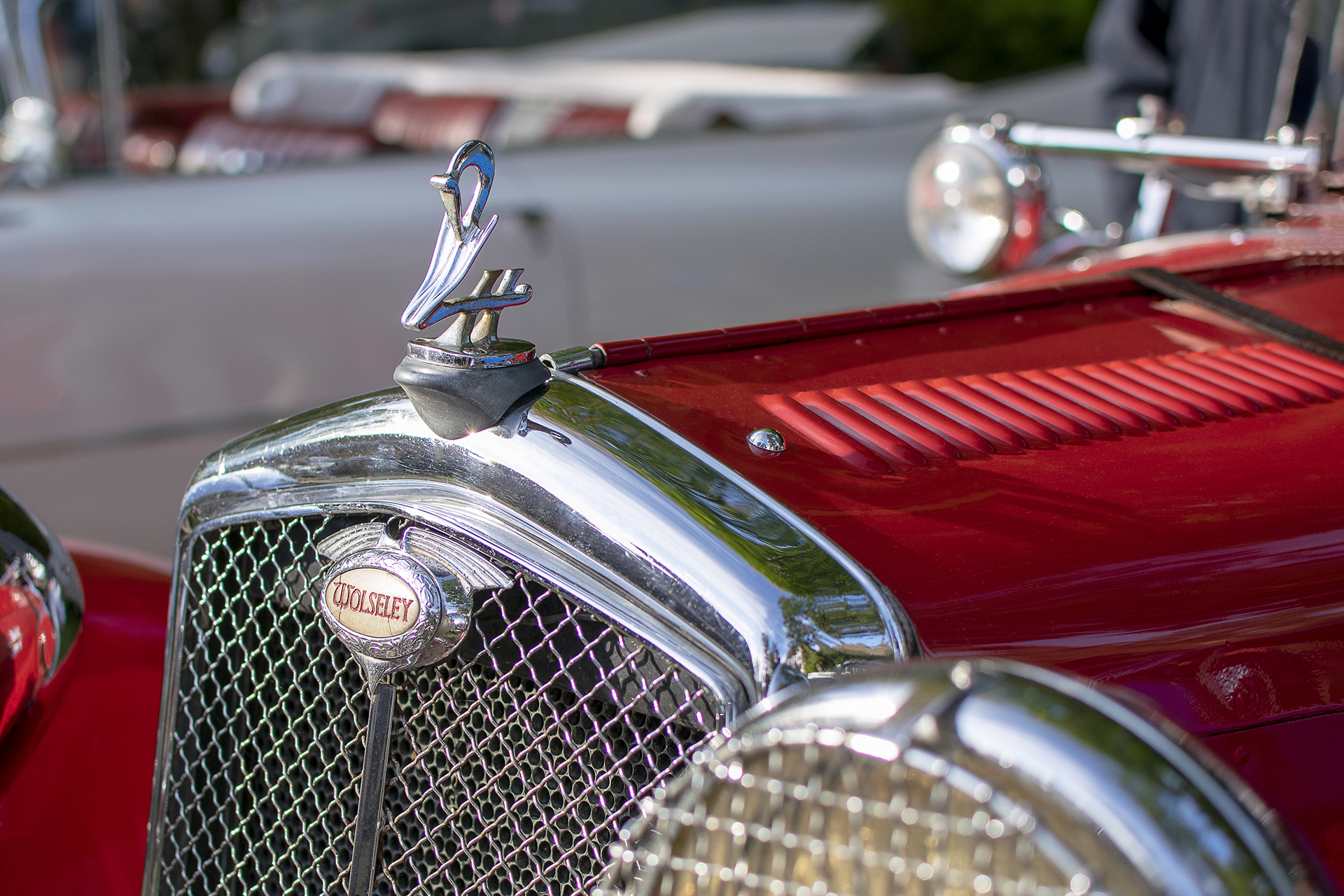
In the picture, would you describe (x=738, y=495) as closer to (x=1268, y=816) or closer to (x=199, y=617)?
(x=1268, y=816)

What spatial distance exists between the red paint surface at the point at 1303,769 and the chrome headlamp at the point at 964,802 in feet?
1.55

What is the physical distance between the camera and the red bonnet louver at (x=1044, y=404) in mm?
1375

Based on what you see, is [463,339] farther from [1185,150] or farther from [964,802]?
[1185,150]

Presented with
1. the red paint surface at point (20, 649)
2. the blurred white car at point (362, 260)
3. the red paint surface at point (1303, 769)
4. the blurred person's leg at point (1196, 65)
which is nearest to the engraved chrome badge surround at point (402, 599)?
the red paint surface at point (20, 649)

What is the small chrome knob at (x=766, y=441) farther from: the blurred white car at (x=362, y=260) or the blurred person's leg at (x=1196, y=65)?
the blurred white car at (x=362, y=260)

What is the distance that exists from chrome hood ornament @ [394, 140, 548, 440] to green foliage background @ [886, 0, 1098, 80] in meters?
12.2

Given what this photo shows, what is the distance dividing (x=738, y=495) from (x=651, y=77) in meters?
4.68

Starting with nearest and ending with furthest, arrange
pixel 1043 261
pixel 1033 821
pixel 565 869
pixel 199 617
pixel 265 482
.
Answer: pixel 1033 821
pixel 565 869
pixel 265 482
pixel 199 617
pixel 1043 261

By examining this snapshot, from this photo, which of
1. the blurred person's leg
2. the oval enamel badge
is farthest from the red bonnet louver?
the blurred person's leg

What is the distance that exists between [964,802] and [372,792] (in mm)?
779

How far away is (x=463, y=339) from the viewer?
50.8 inches

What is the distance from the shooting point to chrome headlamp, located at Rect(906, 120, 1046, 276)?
2.37 meters

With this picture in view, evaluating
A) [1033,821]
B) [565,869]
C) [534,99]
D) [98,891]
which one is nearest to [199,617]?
[98,891]

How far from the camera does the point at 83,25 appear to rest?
5410mm
